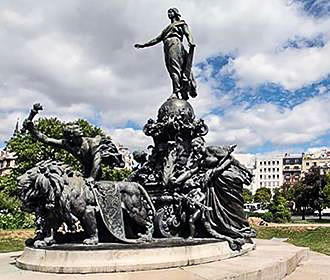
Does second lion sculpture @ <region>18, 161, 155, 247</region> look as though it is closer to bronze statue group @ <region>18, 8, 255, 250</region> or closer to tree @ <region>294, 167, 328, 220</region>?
bronze statue group @ <region>18, 8, 255, 250</region>

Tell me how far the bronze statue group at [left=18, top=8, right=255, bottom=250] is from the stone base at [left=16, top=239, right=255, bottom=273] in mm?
475

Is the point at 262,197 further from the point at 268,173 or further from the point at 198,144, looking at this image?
the point at 198,144

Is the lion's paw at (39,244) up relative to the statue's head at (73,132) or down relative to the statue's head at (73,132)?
down

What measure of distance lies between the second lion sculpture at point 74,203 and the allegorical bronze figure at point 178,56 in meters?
3.79

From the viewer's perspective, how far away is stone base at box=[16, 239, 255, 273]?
632cm

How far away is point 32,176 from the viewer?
276 inches

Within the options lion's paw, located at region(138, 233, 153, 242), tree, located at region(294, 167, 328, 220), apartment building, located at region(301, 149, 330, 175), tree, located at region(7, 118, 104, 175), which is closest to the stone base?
A: lion's paw, located at region(138, 233, 153, 242)

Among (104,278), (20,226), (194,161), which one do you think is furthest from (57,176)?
(20,226)

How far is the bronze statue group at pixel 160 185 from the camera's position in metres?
7.15

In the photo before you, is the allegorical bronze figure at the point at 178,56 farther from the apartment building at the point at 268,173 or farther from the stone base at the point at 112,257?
the apartment building at the point at 268,173

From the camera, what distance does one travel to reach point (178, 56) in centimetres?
1097

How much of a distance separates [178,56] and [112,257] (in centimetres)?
605

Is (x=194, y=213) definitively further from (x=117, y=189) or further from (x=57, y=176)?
(x=57, y=176)

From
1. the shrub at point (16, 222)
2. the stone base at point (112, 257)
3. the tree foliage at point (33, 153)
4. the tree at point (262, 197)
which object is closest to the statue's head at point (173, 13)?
the stone base at point (112, 257)
